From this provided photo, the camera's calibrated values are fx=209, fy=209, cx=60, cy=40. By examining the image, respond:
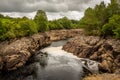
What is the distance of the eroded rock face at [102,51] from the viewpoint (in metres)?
59.3

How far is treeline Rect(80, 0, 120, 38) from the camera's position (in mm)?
77812

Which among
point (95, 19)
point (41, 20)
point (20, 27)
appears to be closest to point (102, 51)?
point (95, 19)

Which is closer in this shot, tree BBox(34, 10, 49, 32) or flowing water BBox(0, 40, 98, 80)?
flowing water BBox(0, 40, 98, 80)

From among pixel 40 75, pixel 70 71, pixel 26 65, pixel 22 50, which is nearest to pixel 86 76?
pixel 70 71

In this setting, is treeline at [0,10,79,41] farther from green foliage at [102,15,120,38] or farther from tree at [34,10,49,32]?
green foliage at [102,15,120,38]

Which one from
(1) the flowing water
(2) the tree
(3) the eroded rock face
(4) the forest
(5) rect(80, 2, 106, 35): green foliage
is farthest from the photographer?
(2) the tree

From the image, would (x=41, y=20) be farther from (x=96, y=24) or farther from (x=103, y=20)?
(x=103, y=20)

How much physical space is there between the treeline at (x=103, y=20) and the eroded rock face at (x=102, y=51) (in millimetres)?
6132

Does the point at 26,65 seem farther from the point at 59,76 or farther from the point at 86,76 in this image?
the point at 86,76

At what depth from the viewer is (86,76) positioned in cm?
5338

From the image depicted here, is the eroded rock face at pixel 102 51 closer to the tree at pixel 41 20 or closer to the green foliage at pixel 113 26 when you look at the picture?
the green foliage at pixel 113 26

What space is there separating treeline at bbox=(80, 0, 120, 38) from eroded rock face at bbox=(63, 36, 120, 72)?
20.1ft

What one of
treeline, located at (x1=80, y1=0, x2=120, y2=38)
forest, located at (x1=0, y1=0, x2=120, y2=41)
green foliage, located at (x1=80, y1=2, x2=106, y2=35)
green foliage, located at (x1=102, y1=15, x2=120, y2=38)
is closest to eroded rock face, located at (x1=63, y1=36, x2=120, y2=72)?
green foliage, located at (x1=102, y1=15, x2=120, y2=38)

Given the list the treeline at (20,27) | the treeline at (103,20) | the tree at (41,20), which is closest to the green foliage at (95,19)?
the treeline at (103,20)
